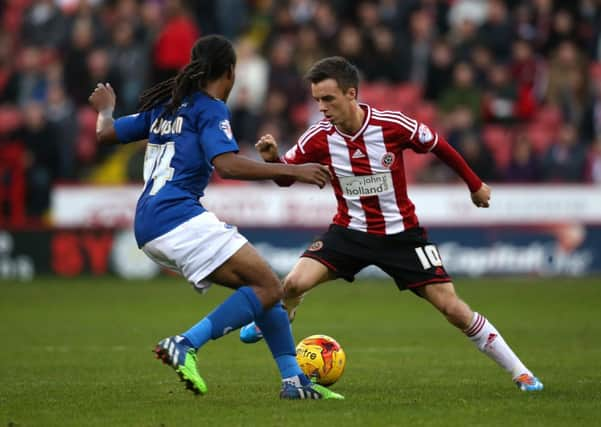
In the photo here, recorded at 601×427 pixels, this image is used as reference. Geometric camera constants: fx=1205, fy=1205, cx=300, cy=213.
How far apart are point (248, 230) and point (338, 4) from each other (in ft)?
19.3

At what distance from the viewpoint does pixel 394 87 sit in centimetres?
2144

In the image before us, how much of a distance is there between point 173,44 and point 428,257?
1360 centimetres

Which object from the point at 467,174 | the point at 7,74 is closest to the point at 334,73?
the point at 467,174

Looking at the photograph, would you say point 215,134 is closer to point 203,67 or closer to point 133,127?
point 203,67

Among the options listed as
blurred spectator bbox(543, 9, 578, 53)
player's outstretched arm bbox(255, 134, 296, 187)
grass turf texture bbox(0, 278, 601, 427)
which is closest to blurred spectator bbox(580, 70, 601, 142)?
blurred spectator bbox(543, 9, 578, 53)

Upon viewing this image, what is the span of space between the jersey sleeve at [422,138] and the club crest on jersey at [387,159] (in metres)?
0.15

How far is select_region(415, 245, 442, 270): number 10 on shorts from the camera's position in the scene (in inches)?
321

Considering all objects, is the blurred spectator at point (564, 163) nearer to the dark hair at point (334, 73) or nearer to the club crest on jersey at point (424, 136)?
the club crest on jersey at point (424, 136)

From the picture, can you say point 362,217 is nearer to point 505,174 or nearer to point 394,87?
point 505,174

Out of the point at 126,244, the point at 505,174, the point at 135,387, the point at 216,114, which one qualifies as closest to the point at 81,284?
the point at 126,244

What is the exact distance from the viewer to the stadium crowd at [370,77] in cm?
2050

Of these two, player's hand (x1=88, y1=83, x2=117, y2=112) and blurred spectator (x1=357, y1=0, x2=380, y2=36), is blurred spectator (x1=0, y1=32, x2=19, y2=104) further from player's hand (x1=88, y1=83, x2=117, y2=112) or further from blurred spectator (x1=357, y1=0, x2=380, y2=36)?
player's hand (x1=88, y1=83, x2=117, y2=112)

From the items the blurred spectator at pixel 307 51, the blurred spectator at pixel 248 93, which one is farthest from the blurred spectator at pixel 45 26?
the blurred spectator at pixel 307 51

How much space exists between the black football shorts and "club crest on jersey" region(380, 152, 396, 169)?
48 cm
